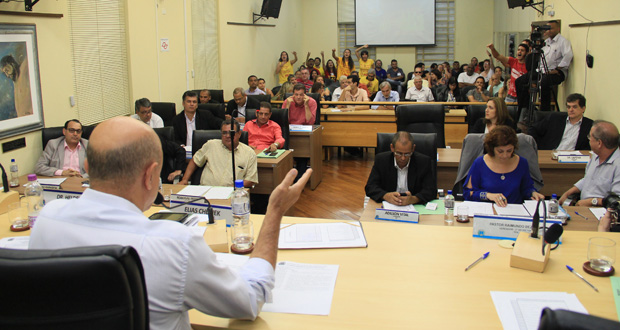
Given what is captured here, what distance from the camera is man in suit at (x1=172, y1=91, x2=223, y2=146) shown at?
6.26 metres

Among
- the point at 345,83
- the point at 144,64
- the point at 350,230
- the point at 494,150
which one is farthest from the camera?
the point at 345,83

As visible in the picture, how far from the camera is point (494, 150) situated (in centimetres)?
365

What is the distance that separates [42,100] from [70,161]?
2.49ft

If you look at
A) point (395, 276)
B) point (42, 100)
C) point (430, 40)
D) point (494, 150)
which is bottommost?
point (395, 276)

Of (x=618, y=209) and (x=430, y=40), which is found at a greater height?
(x=430, y=40)

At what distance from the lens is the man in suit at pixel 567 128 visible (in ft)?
17.7

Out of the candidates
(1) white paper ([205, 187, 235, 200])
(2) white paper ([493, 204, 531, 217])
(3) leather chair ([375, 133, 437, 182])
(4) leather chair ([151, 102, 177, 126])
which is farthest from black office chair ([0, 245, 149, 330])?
(4) leather chair ([151, 102, 177, 126])

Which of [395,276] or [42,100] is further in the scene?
[42,100]

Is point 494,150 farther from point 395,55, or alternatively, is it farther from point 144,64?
point 395,55

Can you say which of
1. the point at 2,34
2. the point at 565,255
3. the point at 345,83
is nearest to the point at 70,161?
the point at 2,34

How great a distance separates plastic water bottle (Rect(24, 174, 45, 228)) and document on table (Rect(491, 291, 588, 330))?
209 cm

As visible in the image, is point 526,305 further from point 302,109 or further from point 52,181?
point 302,109

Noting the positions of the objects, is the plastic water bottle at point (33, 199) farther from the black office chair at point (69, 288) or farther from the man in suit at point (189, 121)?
the man in suit at point (189, 121)

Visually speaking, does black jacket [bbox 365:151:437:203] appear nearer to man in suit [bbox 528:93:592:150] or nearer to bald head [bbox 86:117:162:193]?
man in suit [bbox 528:93:592:150]
